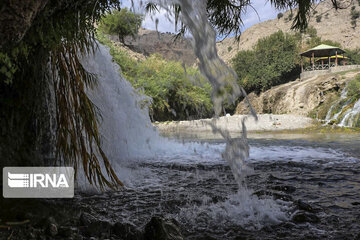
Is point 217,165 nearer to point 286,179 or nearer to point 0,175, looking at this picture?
point 286,179

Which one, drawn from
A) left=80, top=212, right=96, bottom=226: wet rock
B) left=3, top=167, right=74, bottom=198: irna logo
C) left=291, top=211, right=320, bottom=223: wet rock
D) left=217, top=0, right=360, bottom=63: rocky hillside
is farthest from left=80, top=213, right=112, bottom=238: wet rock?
left=217, top=0, right=360, bottom=63: rocky hillside

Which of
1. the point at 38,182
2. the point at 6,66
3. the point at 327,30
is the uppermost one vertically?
the point at 327,30

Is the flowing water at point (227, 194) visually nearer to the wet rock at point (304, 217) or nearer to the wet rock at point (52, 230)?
the wet rock at point (304, 217)

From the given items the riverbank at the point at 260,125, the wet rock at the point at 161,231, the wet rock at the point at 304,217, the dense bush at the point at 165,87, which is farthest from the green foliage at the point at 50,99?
the dense bush at the point at 165,87

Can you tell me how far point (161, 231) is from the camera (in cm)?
201

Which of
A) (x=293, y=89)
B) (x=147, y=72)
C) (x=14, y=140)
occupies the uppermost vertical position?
(x=147, y=72)

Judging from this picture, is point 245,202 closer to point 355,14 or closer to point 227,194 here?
point 227,194

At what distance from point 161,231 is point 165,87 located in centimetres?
2240

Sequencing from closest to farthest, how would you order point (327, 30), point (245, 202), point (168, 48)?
point (245, 202) → point (168, 48) → point (327, 30)

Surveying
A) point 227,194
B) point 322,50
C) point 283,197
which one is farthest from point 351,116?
point 322,50

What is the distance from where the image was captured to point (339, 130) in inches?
579

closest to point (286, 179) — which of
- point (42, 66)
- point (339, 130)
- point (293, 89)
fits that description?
point (42, 66)

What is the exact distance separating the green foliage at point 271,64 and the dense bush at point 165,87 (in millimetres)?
12450

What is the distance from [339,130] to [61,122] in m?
15.0
